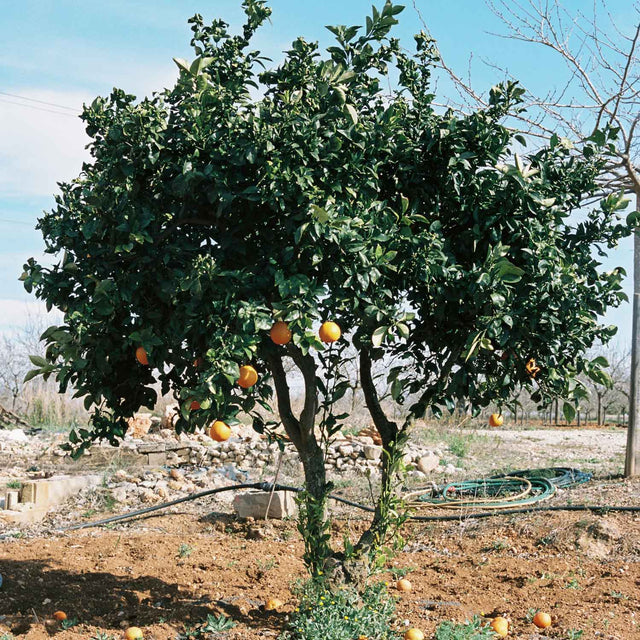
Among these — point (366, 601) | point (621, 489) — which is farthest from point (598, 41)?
point (366, 601)

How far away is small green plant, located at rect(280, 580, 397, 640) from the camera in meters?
3.11

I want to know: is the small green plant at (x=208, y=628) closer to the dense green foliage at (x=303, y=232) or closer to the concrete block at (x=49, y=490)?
the dense green foliage at (x=303, y=232)

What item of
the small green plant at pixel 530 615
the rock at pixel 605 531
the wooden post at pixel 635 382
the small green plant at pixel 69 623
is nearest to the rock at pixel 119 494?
the small green plant at pixel 69 623

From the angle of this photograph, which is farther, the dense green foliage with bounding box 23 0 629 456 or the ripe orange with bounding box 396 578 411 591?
the ripe orange with bounding box 396 578 411 591

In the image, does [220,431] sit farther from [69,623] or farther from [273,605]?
[69,623]

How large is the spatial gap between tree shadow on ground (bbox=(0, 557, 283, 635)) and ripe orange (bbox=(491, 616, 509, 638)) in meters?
1.13

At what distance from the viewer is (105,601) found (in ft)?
13.1

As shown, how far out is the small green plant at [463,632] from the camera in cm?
320

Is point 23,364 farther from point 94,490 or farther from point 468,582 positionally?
point 468,582

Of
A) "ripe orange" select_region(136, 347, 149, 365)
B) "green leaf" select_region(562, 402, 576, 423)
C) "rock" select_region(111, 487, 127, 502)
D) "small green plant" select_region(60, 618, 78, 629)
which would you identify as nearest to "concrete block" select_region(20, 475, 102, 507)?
"rock" select_region(111, 487, 127, 502)

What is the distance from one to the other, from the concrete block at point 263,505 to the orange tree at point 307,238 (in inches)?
111

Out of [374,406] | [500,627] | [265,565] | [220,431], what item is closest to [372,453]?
[265,565]

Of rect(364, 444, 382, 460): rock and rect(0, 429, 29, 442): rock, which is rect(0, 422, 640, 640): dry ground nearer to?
rect(364, 444, 382, 460): rock

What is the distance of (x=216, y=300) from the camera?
102 inches
